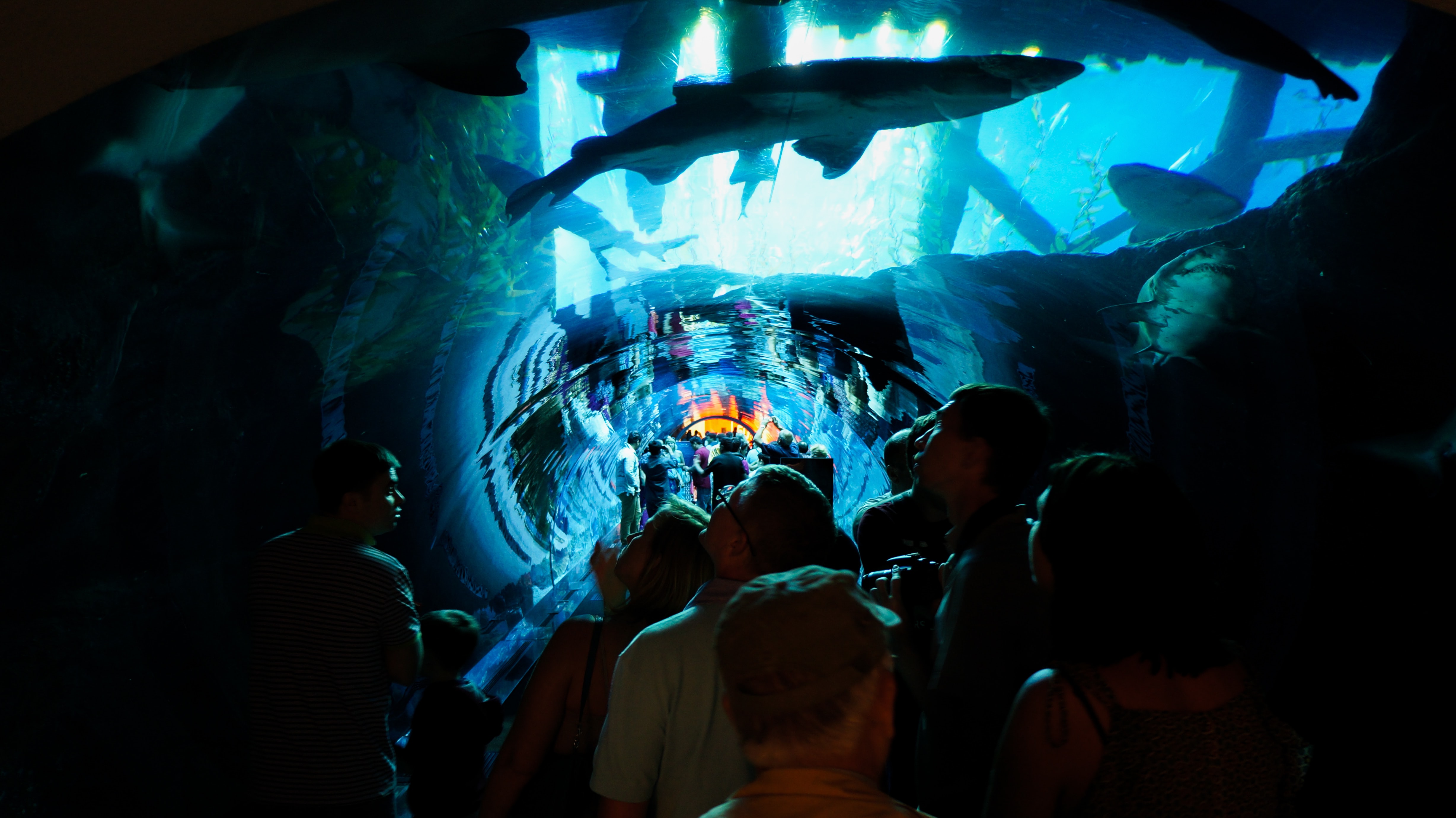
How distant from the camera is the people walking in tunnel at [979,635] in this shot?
2.33m

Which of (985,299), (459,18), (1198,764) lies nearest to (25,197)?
(459,18)

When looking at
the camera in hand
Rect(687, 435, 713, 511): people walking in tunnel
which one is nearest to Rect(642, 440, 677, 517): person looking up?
Rect(687, 435, 713, 511): people walking in tunnel

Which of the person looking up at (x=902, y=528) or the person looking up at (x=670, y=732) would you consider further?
the person looking up at (x=902, y=528)

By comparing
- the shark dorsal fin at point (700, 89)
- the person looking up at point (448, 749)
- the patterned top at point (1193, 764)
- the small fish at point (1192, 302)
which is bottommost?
the person looking up at point (448, 749)

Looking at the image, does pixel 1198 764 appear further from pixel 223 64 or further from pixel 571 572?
pixel 571 572

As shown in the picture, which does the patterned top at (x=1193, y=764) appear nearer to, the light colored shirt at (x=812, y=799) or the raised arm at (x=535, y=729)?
the light colored shirt at (x=812, y=799)

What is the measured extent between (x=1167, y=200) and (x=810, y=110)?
83.5 inches

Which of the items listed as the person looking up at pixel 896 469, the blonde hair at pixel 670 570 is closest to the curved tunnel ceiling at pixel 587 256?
the person looking up at pixel 896 469

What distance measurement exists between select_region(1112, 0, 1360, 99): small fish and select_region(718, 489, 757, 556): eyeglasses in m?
2.94

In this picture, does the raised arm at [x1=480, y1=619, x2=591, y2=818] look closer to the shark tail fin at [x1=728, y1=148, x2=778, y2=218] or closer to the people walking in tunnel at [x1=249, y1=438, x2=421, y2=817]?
the people walking in tunnel at [x1=249, y1=438, x2=421, y2=817]

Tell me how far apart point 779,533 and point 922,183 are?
3705mm

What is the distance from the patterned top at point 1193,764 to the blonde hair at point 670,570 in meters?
1.32

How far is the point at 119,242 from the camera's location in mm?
3123

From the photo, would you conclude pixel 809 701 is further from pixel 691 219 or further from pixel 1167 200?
pixel 691 219
